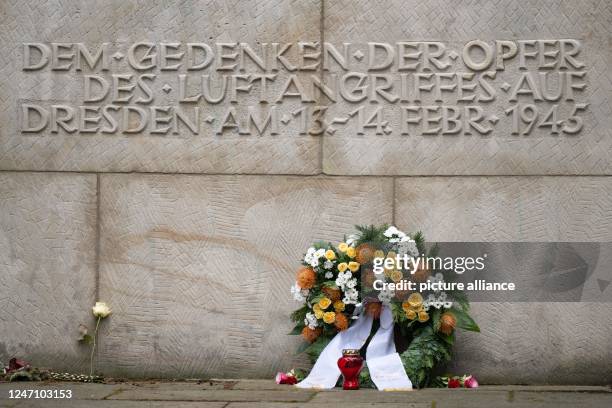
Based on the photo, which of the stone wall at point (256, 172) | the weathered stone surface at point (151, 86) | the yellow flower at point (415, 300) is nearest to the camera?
the yellow flower at point (415, 300)

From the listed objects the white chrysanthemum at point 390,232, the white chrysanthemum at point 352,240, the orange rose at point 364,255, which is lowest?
the orange rose at point 364,255

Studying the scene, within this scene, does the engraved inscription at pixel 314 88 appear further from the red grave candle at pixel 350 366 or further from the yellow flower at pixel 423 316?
the red grave candle at pixel 350 366

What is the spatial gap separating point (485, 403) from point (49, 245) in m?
3.48

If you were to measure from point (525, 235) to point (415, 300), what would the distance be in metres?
1.11

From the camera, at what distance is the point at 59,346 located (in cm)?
700

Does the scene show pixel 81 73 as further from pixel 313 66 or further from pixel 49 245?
pixel 313 66

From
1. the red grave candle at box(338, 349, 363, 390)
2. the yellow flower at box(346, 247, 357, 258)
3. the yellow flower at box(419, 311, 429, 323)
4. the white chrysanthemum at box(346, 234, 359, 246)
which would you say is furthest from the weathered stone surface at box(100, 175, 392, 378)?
the yellow flower at box(419, 311, 429, 323)

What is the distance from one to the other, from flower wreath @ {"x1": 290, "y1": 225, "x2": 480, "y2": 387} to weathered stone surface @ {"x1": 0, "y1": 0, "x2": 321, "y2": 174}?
83 cm

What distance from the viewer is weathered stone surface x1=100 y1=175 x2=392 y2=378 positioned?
6.92m

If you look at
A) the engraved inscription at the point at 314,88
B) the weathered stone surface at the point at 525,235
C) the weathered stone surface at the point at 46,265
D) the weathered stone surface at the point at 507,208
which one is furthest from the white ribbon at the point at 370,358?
the weathered stone surface at the point at 46,265

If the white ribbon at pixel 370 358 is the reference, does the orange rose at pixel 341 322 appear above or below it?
above

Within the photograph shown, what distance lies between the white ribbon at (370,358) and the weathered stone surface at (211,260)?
54 cm

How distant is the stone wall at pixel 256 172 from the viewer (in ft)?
22.5

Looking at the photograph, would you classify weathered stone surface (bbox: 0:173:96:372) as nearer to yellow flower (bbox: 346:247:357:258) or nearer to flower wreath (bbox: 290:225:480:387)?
flower wreath (bbox: 290:225:480:387)
